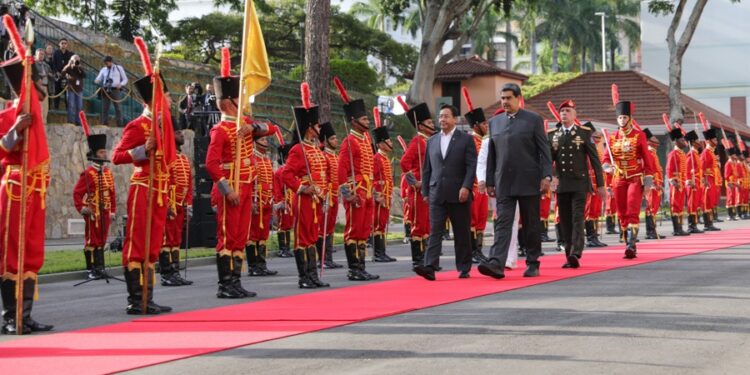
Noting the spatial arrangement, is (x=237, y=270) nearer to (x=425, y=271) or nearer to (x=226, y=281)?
(x=226, y=281)

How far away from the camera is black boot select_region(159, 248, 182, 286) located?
1616cm

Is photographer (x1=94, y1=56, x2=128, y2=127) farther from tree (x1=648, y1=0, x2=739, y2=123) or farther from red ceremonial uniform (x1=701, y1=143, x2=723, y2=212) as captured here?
tree (x1=648, y1=0, x2=739, y2=123)

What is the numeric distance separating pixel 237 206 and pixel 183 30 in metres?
34.8

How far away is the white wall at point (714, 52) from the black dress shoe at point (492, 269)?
59087 millimetres

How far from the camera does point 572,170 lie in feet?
54.2

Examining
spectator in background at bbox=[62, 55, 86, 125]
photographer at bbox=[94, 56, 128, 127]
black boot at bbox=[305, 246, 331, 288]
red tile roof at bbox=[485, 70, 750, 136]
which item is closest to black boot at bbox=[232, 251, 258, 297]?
black boot at bbox=[305, 246, 331, 288]

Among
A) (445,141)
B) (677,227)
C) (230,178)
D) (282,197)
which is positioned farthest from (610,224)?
(230,178)

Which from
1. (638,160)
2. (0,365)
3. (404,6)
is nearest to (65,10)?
(404,6)

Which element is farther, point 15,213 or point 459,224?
point 459,224

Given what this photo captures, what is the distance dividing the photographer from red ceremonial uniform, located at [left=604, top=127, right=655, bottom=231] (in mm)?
13590

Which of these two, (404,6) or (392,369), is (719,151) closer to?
(404,6)

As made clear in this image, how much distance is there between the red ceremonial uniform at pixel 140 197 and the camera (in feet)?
39.5

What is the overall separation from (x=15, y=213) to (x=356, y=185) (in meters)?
6.44

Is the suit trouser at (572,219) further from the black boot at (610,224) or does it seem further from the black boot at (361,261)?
the black boot at (610,224)
